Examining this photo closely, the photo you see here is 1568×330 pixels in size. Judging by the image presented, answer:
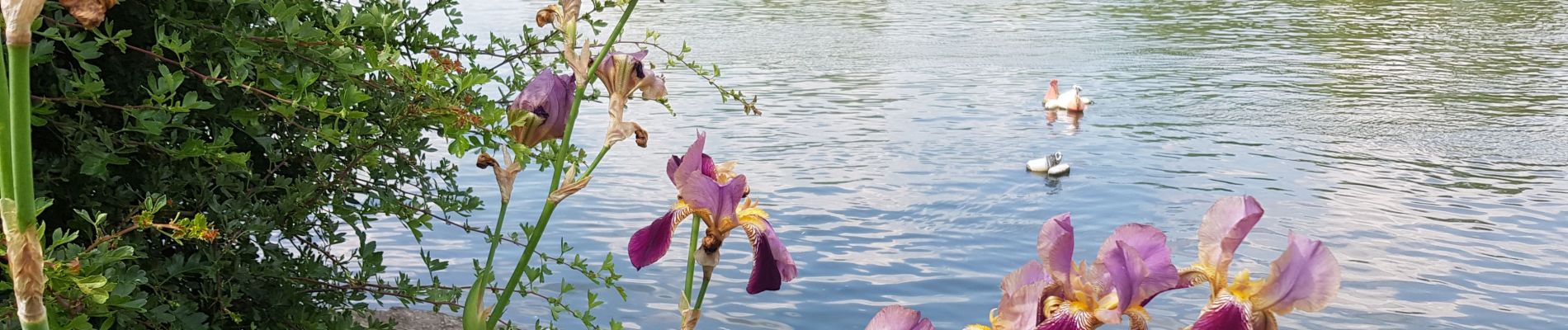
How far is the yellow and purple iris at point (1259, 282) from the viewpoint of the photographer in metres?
0.81

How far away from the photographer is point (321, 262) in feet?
7.59

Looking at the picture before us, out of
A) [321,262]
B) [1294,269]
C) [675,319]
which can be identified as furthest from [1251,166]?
[1294,269]

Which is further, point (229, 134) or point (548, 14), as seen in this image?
point (229, 134)

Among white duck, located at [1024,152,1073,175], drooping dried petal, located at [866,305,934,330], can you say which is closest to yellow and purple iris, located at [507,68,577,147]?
drooping dried petal, located at [866,305,934,330]

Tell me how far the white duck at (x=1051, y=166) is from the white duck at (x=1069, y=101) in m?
2.58

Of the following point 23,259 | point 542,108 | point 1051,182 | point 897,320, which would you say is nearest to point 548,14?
point 542,108

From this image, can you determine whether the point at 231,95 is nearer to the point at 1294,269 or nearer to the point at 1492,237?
the point at 1294,269

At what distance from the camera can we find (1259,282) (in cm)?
82

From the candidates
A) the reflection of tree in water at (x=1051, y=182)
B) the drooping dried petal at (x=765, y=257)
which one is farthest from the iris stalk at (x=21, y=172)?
the reflection of tree in water at (x=1051, y=182)

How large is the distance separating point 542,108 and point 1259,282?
2.31 ft

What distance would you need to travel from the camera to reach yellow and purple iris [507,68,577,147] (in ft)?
4.15

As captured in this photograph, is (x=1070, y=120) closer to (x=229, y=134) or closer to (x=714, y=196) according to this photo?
(x=229, y=134)

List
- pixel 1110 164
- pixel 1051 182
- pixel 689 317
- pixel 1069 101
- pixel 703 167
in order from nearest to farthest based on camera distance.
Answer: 1. pixel 689 317
2. pixel 703 167
3. pixel 1051 182
4. pixel 1110 164
5. pixel 1069 101

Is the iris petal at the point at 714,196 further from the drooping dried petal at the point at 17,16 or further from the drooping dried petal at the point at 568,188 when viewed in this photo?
the drooping dried petal at the point at 17,16
